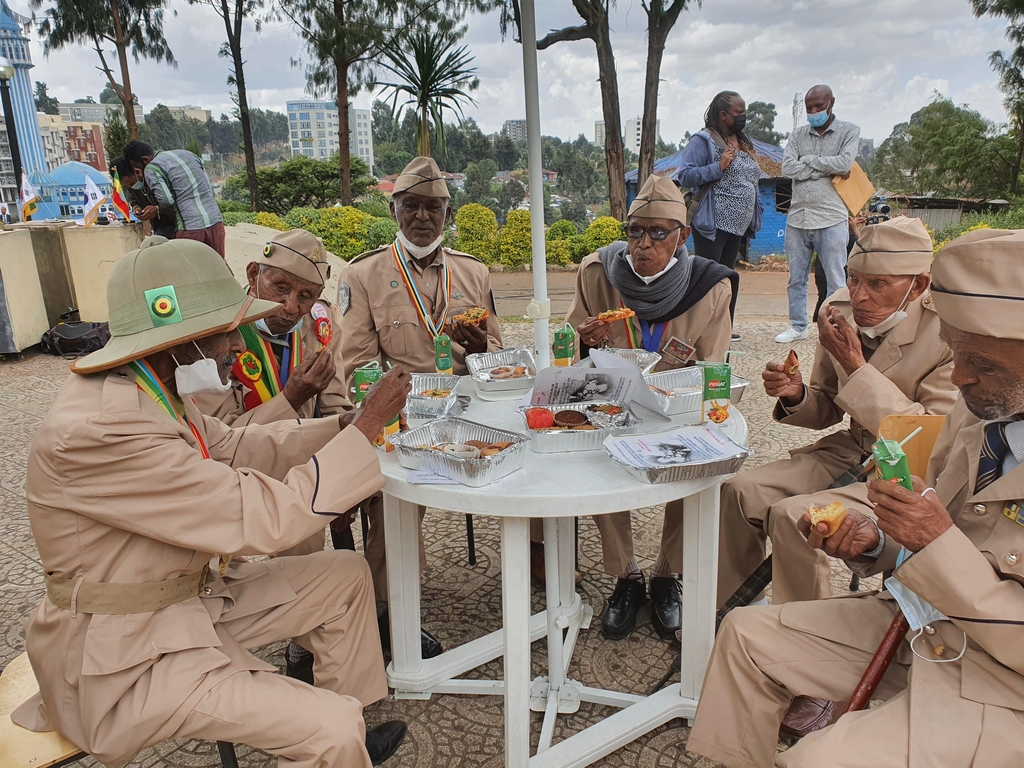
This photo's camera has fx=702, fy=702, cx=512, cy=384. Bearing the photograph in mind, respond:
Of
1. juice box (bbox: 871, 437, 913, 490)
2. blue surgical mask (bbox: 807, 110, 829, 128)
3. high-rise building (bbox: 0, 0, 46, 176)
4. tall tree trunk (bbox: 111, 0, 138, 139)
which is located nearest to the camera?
juice box (bbox: 871, 437, 913, 490)

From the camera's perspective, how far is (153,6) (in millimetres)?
22688

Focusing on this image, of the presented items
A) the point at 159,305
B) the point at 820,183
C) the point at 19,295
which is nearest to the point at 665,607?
the point at 159,305

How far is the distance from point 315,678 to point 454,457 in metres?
1.00

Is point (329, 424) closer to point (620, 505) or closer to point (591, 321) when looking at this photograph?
point (620, 505)

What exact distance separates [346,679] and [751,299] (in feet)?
39.0

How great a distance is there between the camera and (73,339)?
358 inches

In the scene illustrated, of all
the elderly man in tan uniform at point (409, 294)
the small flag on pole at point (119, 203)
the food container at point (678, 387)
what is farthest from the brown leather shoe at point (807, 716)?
the small flag on pole at point (119, 203)

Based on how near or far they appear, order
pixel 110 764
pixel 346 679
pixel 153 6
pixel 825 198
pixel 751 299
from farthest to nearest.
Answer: pixel 153 6, pixel 751 299, pixel 825 198, pixel 346 679, pixel 110 764

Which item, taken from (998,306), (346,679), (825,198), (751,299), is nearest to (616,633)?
(346,679)

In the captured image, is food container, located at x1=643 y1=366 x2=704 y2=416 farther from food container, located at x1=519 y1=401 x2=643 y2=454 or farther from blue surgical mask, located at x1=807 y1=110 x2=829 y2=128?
blue surgical mask, located at x1=807 y1=110 x2=829 y2=128

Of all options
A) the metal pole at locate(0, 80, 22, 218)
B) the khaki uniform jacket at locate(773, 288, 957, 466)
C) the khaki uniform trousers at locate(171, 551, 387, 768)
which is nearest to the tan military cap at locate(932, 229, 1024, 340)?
the khaki uniform jacket at locate(773, 288, 957, 466)

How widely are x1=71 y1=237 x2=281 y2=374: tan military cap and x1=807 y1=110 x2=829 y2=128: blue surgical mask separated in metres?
7.03

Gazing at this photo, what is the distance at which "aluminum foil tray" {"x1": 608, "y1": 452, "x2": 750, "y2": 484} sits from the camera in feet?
6.97

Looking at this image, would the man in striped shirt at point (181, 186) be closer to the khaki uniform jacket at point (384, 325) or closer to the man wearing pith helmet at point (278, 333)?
the khaki uniform jacket at point (384, 325)
